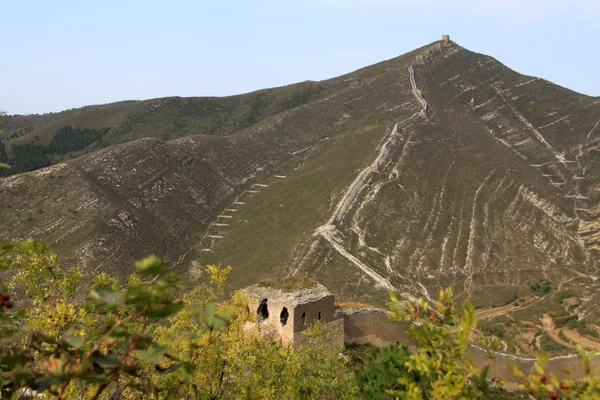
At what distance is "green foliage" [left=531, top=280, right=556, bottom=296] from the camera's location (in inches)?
1718

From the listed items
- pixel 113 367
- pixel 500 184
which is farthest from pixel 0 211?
pixel 500 184

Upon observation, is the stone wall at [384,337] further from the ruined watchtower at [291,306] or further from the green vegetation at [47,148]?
the green vegetation at [47,148]

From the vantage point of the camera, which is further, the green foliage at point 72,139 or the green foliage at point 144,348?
the green foliage at point 72,139

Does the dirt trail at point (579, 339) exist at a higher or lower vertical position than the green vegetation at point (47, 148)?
lower

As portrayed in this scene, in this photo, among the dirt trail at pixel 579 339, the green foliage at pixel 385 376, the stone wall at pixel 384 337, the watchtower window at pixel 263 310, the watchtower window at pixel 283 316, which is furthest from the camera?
the dirt trail at pixel 579 339

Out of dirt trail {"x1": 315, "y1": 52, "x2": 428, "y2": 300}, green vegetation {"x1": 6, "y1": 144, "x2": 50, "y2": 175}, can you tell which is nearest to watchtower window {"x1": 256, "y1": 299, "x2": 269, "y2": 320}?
dirt trail {"x1": 315, "y1": 52, "x2": 428, "y2": 300}

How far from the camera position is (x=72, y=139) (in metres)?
97.5

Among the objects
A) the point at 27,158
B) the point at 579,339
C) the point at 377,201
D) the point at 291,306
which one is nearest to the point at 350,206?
the point at 377,201

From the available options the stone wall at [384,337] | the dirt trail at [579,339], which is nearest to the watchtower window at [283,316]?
the stone wall at [384,337]

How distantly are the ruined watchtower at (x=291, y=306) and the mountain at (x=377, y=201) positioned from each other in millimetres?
12551

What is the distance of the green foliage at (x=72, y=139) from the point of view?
93312 mm

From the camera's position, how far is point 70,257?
4247 cm

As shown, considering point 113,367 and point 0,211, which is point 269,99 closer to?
point 0,211

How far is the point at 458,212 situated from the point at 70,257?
4102cm
